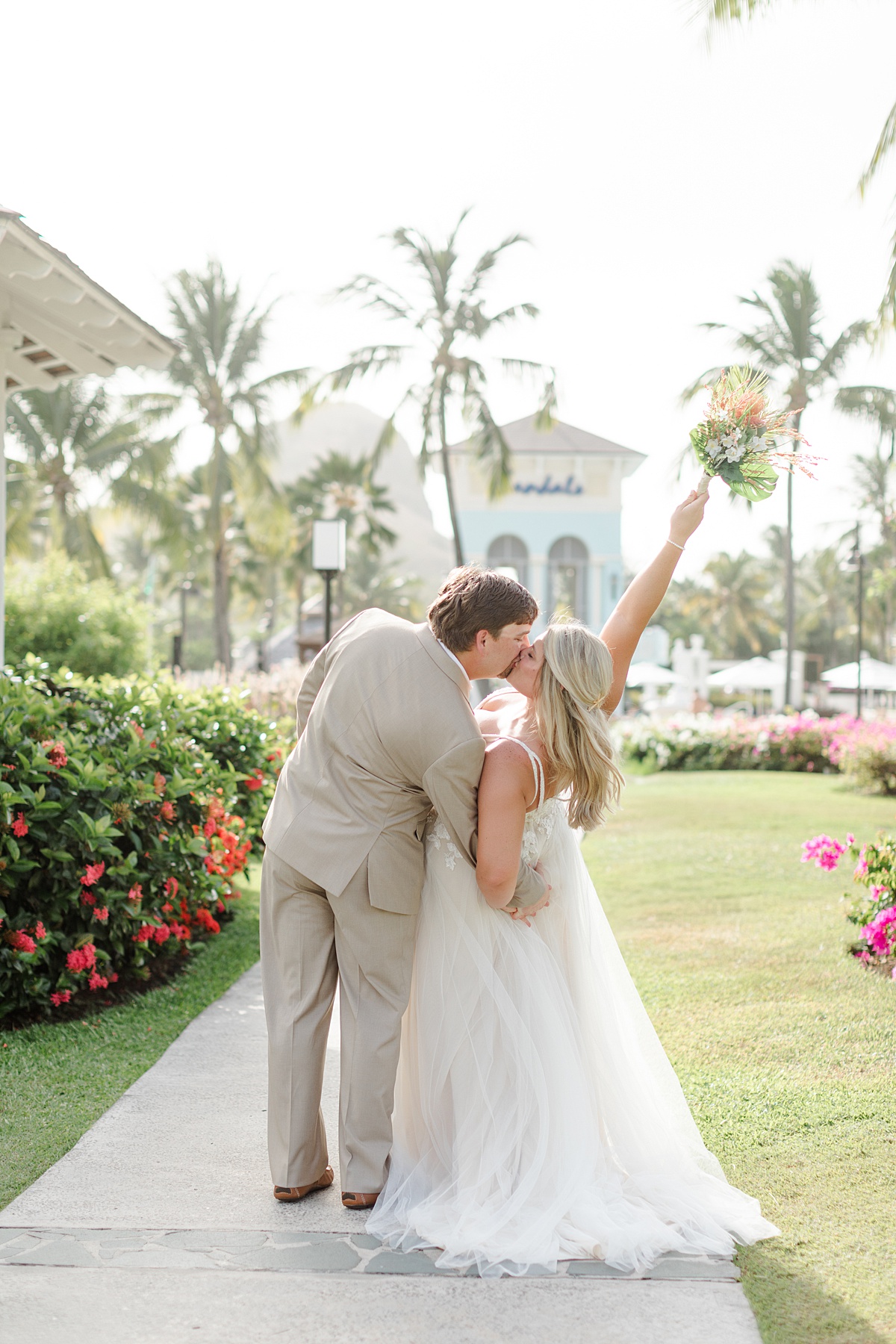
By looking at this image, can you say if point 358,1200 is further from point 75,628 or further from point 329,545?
point 75,628

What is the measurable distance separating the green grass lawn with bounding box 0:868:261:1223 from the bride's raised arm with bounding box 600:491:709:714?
8.00ft

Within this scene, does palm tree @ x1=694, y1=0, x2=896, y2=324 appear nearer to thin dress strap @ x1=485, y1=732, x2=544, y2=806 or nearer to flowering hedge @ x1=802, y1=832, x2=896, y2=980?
flowering hedge @ x1=802, y1=832, x2=896, y2=980

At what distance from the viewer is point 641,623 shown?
383 centimetres

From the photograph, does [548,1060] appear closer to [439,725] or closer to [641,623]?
[439,725]

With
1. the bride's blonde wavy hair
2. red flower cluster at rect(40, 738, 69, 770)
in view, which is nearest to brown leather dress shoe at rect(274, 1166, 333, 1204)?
the bride's blonde wavy hair

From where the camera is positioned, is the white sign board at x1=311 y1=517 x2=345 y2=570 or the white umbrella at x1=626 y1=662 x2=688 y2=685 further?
the white umbrella at x1=626 y1=662 x2=688 y2=685

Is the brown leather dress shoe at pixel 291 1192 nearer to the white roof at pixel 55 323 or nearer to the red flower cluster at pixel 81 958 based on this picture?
the red flower cluster at pixel 81 958

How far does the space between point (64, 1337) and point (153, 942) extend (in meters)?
3.30

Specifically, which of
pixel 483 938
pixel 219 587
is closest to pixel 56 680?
pixel 483 938

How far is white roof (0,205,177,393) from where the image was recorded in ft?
19.7

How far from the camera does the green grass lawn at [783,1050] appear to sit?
119 inches

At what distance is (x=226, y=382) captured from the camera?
33000 mm

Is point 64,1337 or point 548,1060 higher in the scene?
point 548,1060

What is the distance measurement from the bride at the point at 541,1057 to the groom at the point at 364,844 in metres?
0.11
